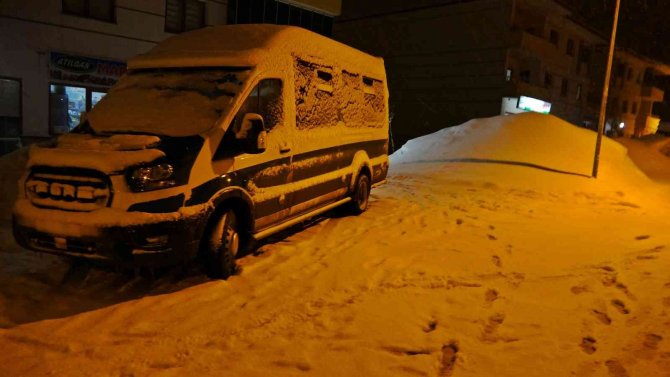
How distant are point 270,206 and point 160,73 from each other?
2.01m

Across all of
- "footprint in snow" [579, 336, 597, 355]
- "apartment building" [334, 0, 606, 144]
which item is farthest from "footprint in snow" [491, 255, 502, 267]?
"apartment building" [334, 0, 606, 144]

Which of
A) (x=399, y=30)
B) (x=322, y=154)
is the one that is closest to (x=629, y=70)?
(x=399, y=30)

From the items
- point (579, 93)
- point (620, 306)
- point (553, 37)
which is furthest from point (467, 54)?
point (620, 306)

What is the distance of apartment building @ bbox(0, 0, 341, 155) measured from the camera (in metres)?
13.7

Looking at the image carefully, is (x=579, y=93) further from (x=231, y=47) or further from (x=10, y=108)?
(x=231, y=47)

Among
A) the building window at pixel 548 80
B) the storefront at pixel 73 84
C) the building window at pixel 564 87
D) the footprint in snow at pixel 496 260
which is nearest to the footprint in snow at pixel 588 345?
the footprint in snow at pixel 496 260

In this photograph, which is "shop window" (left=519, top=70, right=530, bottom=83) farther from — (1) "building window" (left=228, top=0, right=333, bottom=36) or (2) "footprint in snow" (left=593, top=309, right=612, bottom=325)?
(2) "footprint in snow" (left=593, top=309, right=612, bottom=325)

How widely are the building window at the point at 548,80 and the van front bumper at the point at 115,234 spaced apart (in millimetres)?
32634

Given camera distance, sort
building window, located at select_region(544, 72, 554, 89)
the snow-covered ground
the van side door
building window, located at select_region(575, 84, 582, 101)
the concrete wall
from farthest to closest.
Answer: building window, located at select_region(575, 84, 582, 101) < building window, located at select_region(544, 72, 554, 89) < the concrete wall < the van side door < the snow-covered ground

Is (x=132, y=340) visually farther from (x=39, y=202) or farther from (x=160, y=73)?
(x=160, y=73)

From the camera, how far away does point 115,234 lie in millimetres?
4320

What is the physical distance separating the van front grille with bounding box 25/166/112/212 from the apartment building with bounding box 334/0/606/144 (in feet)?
86.1

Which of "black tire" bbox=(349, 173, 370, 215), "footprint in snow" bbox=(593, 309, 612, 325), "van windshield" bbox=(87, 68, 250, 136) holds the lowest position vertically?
"footprint in snow" bbox=(593, 309, 612, 325)

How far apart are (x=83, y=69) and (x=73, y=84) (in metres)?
0.56
